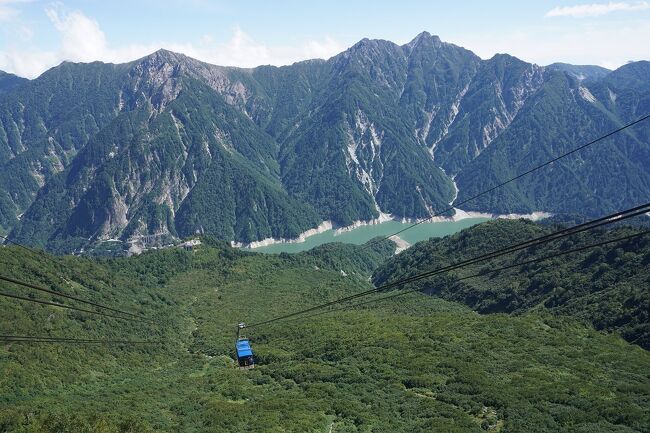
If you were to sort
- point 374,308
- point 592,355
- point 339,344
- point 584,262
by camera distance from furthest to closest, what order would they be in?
point 374,308, point 584,262, point 339,344, point 592,355

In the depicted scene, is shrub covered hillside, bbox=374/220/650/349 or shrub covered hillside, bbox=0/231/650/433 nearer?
shrub covered hillside, bbox=0/231/650/433

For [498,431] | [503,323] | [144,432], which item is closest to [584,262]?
→ [503,323]

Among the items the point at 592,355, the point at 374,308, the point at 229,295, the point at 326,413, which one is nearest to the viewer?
the point at 326,413

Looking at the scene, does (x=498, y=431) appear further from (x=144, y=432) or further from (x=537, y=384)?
(x=144, y=432)

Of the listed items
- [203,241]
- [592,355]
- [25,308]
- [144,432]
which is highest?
[203,241]

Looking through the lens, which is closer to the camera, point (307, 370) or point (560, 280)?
point (307, 370)

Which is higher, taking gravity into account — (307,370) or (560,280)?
(560,280)
